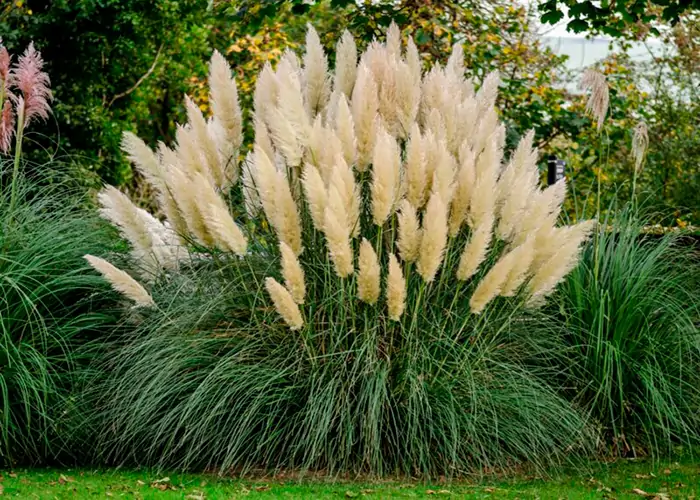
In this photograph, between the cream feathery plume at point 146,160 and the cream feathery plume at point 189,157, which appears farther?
the cream feathery plume at point 146,160

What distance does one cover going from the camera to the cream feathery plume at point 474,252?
581 cm

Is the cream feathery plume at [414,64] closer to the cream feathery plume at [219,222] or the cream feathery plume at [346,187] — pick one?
the cream feathery plume at [346,187]

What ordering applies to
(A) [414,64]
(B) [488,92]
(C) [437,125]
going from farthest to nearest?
(B) [488,92], (A) [414,64], (C) [437,125]

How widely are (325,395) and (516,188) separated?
1.69 metres

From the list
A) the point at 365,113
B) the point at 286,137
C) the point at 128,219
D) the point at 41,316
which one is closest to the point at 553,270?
the point at 365,113

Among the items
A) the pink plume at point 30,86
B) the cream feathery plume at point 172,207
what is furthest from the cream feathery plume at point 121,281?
the pink plume at point 30,86

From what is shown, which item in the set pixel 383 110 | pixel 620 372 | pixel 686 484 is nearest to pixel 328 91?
pixel 383 110

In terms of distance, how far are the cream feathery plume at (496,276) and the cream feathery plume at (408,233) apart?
43 cm

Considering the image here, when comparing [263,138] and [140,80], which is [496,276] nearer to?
[263,138]

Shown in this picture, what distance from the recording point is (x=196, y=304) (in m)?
6.33

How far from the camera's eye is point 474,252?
581 centimetres

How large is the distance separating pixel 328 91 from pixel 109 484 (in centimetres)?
287

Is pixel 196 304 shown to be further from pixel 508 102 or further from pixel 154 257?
pixel 508 102

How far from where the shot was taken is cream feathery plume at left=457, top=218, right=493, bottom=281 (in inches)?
229
